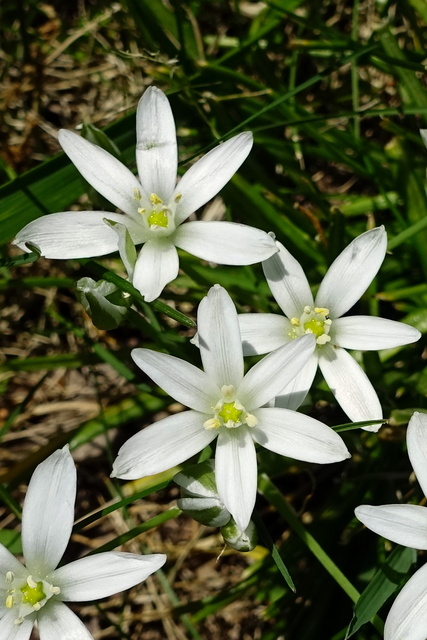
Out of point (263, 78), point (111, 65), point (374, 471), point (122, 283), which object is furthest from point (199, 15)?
point (374, 471)

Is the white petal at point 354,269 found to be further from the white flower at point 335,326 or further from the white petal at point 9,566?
the white petal at point 9,566

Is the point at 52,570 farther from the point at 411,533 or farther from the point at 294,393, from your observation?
the point at 411,533

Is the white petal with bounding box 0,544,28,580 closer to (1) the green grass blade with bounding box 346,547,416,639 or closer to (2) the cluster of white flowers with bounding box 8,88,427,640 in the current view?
(2) the cluster of white flowers with bounding box 8,88,427,640

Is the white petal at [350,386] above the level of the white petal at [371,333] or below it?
below

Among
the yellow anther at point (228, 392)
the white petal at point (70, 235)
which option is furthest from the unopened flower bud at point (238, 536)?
the white petal at point (70, 235)

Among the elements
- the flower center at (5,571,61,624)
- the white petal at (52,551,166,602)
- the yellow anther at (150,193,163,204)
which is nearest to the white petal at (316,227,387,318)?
the yellow anther at (150,193,163,204)

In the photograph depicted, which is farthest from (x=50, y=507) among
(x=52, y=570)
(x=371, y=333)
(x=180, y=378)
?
(x=371, y=333)
